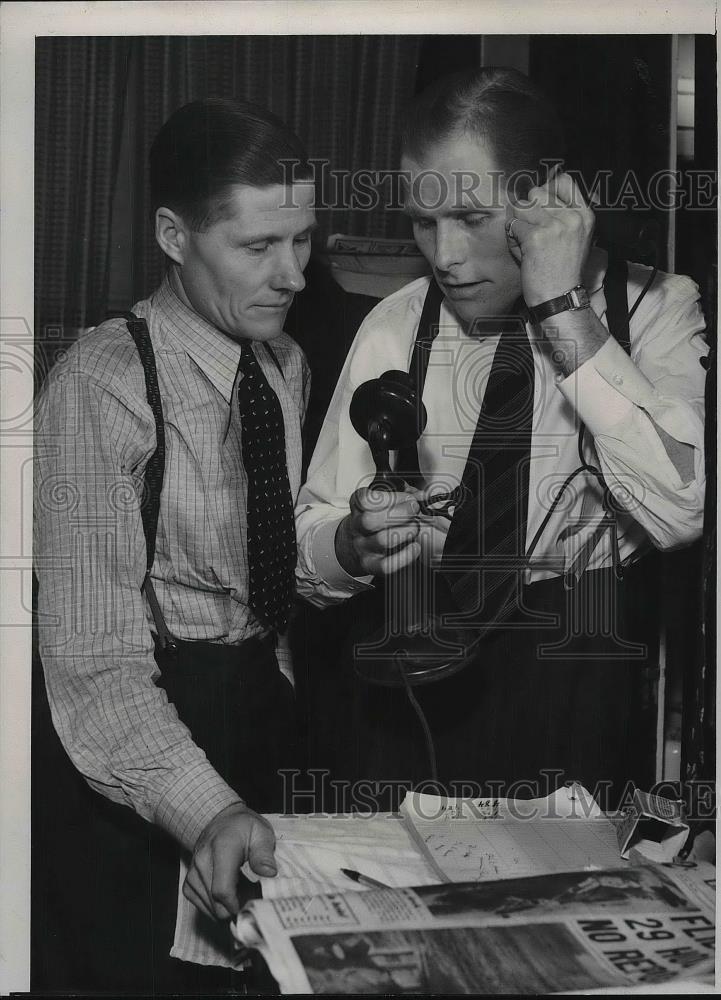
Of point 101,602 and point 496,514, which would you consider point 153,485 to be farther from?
point 496,514

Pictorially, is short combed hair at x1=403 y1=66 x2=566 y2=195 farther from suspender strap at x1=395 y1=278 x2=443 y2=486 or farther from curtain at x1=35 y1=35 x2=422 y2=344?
suspender strap at x1=395 y1=278 x2=443 y2=486

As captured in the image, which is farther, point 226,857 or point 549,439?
point 549,439

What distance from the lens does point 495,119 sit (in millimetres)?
1472

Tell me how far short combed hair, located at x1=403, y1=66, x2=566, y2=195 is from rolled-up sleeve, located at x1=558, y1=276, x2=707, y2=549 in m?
0.26

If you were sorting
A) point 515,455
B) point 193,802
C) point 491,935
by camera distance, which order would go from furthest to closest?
1. point 515,455
2. point 193,802
3. point 491,935

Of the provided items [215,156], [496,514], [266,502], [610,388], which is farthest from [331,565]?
[215,156]

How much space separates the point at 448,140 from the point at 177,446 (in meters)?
0.56

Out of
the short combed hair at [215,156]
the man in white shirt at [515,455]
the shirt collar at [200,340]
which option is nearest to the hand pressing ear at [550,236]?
the man in white shirt at [515,455]

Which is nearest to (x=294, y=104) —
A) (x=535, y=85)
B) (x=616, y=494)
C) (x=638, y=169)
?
(x=535, y=85)

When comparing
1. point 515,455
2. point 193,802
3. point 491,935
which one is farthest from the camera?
point 515,455

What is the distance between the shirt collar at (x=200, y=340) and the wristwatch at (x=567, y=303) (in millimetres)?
431

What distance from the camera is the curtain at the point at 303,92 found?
1.48 m

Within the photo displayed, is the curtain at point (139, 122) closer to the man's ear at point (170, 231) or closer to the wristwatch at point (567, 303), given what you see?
the man's ear at point (170, 231)

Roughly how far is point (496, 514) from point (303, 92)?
646 mm
